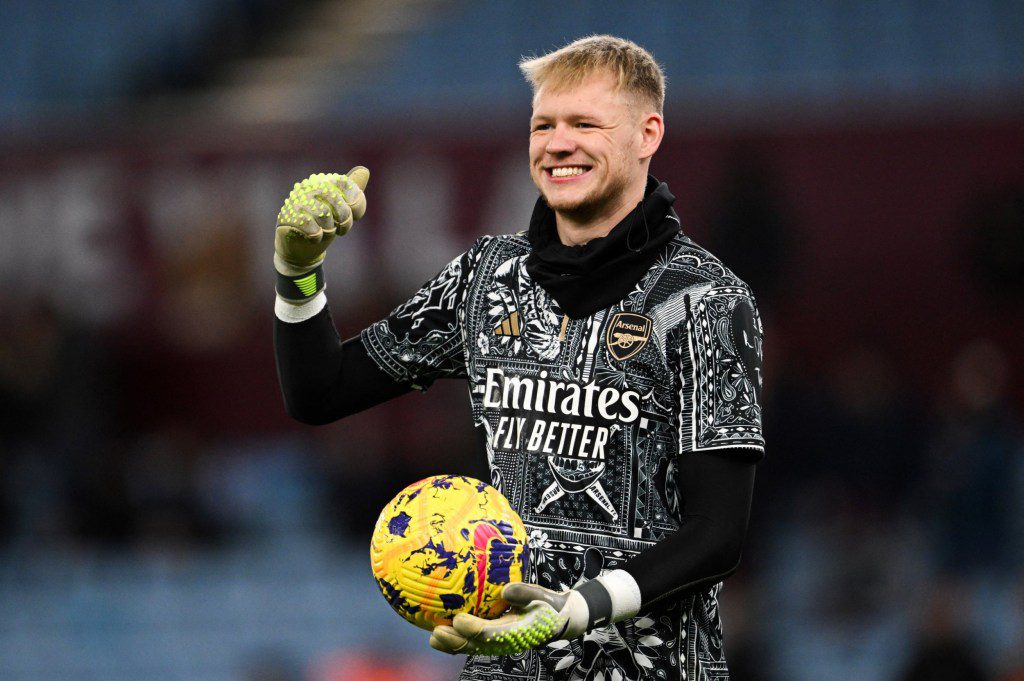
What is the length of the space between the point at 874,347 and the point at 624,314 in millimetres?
7523

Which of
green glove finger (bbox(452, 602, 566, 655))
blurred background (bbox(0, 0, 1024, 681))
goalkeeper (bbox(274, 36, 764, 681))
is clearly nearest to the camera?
green glove finger (bbox(452, 602, 566, 655))

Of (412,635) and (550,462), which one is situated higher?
(550,462)

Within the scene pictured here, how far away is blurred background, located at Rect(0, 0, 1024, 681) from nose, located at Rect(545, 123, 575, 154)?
206 inches

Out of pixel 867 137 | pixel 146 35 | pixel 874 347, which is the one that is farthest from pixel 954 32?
pixel 146 35

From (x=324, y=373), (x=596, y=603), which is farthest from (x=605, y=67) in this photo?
(x=596, y=603)

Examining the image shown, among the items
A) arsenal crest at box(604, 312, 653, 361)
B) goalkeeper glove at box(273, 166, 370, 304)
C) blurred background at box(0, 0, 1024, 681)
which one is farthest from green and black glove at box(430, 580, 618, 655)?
blurred background at box(0, 0, 1024, 681)

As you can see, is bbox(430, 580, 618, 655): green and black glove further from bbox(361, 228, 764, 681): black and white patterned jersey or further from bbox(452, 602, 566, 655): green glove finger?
bbox(361, 228, 764, 681): black and white patterned jersey

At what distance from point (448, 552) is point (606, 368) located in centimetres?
57

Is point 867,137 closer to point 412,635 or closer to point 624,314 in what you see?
point 412,635

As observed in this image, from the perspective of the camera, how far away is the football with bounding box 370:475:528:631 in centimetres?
319

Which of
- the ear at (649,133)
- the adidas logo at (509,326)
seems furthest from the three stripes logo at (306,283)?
the ear at (649,133)

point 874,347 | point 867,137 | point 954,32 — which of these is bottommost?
point 874,347

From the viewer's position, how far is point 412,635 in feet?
31.4

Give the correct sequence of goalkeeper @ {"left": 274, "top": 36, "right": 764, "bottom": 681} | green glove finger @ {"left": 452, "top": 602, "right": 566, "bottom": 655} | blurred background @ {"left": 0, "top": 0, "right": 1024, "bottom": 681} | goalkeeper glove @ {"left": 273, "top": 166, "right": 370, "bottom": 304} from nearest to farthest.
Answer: green glove finger @ {"left": 452, "top": 602, "right": 566, "bottom": 655}
goalkeeper @ {"left": 274, "top": 36, "right": 764, "bottom": 681}
goalkeeper glove @ {"left": 273, "top": 166, "right": 370, "bottom": 304}
blurred background @ {"left": 0, "top": 0, "right": 1024, "bottom": 681}
